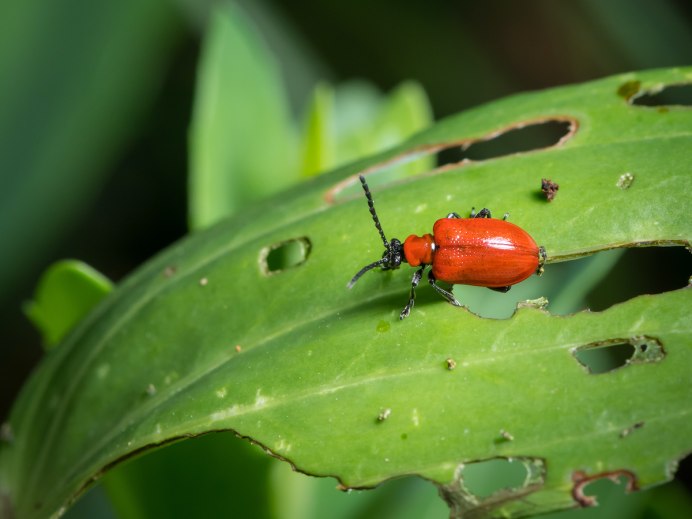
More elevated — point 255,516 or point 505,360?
point 505,360

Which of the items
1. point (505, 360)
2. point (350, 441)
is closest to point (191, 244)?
point (350, 441)

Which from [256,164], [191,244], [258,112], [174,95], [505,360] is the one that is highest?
[174,95]

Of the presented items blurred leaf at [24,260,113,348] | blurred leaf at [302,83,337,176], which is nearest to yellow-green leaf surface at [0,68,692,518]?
blurred leaf at [24,260,113,348]

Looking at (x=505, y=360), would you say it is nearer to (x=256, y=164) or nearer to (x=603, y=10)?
(x=256, y=164)

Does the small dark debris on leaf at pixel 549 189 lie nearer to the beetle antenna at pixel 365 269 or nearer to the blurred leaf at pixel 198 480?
the beetle antenna at pixel 365 269

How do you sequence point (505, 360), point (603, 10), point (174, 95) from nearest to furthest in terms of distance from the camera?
point (505, 360) < point (603, 10) < point (174, 95)

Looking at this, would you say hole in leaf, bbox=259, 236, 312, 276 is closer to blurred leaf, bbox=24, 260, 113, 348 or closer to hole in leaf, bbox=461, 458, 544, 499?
blurred leaf, bbox=24, 260, 113, 348

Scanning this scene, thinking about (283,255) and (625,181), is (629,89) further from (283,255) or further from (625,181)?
(283,255)
